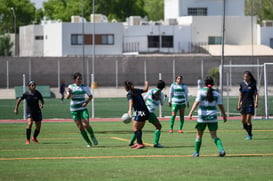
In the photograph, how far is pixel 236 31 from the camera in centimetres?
9356

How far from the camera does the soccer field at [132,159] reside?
593 inches

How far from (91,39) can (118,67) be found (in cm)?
1125

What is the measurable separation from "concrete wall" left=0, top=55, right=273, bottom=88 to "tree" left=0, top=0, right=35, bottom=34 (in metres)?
59.9

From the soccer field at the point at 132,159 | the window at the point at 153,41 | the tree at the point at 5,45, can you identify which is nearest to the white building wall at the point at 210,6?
the window at the point at 153,41

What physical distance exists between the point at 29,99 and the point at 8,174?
8738 mm

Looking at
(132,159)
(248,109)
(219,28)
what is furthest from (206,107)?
(219,28)

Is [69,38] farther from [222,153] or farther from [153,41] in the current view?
[222,153]

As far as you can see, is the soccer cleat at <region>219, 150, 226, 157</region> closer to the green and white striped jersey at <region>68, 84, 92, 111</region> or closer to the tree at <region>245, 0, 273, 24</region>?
the green and white striped jersey at <region>68, 84, 92, 111</region>

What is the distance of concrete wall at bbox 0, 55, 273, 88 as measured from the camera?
244 feet

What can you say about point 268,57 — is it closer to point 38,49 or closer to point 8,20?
point 38,49

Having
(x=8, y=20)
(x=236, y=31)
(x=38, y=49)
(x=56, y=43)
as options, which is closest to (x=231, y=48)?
(x=236, y=31)

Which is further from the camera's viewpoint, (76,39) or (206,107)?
(76,39)

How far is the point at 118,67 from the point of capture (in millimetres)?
77812

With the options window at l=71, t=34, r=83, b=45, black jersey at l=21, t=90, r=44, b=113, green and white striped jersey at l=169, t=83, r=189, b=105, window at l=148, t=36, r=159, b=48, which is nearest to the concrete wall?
window at l=71, t=34, r=83, b=45
